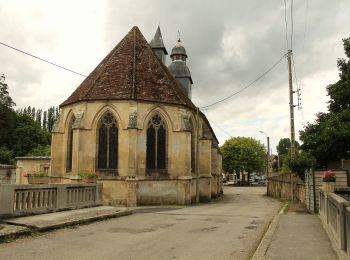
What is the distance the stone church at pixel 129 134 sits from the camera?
2367 cm

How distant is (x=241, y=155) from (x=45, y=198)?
194 ft

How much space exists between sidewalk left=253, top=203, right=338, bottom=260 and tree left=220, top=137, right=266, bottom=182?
188 ft

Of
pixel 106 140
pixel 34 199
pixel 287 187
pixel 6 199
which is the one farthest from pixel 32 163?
pixel 6 199

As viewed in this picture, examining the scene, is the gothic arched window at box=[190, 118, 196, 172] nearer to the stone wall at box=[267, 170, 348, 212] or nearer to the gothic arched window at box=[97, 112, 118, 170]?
the gothic arched window at box=[97, 112, 118, 170]

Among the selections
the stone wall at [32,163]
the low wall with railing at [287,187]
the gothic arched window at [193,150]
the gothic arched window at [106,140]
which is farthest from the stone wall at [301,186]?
the stone wall at [32,163]

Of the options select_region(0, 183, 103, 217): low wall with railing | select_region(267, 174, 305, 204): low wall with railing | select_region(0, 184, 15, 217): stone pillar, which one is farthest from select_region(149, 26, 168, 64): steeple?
select_region(0, 184, 15, 217): stone pillar

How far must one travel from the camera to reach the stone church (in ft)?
77.7

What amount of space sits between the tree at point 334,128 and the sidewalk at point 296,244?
871 centimetres

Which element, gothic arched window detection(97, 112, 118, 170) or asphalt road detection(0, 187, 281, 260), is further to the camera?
gothic arched window detection(97, 112, 118, 170)

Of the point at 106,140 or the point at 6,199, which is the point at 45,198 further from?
the point at 106,140

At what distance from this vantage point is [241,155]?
6925 cm

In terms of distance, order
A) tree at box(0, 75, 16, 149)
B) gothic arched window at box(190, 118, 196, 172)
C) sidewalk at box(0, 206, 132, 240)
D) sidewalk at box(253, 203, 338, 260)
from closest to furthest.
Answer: sidewalk at box(253, 203, 338, 260), sidewalk at box(0, 206, 132, 240), gothic arched window at box(190, 118, 196, 172), tree at box(0, 75, 16, 149)

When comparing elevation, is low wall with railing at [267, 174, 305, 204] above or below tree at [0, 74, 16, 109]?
below

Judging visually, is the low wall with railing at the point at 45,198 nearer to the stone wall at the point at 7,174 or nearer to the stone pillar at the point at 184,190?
the stone pillar at the point at 184,190
